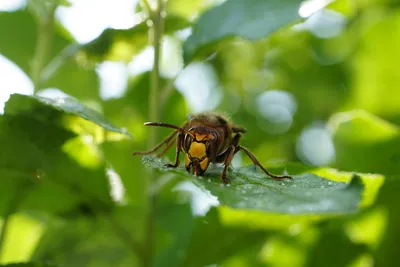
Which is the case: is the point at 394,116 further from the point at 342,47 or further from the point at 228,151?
the point at 228,151

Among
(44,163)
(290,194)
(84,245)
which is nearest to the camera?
(290,194)

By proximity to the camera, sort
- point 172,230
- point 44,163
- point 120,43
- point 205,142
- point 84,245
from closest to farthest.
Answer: point 205,142
point 44,163
point 120,43
point 84,245
point 172,230

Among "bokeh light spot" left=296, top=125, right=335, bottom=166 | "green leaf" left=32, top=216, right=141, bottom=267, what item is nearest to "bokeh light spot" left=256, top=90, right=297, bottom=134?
"bokeh light spot" left=296, top=125, right=335, bottom=166

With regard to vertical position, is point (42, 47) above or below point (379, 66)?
above

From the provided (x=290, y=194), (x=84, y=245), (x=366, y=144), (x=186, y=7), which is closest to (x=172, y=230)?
(x=84, y=245)

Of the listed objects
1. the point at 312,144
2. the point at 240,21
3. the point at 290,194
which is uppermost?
the point at 240,21

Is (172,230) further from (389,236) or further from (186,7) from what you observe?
(186,7)

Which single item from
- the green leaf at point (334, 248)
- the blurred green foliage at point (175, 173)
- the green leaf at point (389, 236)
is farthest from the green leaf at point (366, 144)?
the green leaf at point (334, 248)

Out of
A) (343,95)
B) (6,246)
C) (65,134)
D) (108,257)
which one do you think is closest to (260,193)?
(65,134)
